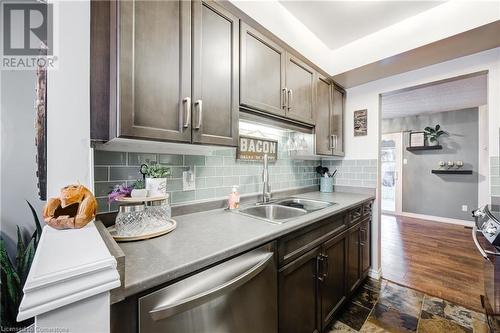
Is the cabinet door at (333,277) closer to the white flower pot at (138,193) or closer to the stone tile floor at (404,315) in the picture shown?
the stone tile floor at (404,315)

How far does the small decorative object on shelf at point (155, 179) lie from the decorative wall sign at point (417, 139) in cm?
574

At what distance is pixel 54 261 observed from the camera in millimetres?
491

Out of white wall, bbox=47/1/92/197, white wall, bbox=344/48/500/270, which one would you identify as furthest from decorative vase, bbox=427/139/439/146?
white wall, bbox=47/1/92/197

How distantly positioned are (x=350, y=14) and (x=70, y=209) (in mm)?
2288

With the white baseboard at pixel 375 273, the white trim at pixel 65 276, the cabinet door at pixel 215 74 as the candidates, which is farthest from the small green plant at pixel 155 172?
the white baseboard at pixel 375 273

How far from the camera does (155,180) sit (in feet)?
3.53

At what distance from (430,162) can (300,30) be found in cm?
483

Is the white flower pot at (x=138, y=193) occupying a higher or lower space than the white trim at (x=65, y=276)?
higher

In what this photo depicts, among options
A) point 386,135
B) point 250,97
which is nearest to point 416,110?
point 386,135

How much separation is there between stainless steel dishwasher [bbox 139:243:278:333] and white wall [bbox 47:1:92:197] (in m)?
0.67

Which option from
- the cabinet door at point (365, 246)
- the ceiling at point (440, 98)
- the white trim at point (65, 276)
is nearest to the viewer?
the white trim at point (65, 276)

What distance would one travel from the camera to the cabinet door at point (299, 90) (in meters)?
1.72

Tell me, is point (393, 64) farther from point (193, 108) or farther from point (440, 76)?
point (193, 108)
